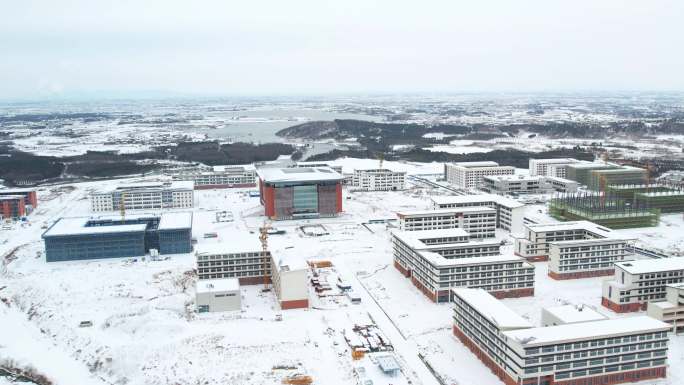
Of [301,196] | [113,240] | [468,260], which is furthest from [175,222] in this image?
[468,260]

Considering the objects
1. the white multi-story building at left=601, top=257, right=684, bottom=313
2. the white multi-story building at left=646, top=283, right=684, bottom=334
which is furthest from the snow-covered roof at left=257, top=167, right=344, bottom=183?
the white multi-story building at left=646, top=283, right=684, bottom=334

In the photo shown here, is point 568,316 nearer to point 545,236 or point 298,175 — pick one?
point 545,236

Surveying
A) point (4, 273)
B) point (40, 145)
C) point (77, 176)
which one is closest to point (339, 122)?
point (40, 145)

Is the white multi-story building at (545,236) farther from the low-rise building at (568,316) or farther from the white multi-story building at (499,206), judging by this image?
the low-rise building at (568,316)

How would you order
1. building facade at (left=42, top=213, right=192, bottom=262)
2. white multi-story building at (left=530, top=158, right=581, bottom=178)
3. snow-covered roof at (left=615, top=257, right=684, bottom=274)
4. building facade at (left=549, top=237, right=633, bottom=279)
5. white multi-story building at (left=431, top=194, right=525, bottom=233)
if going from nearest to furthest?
snow-covered roof at (left=615, top=257, right=684, bottom=274), building facade at (left=549, top=237, right=633, bottom=279), building facade at (left=42, top=213, right=192, bottom=262), white multi-story building at (left=431, top=194, right=525, bottom=233), white multi-story building at (left=530, top=158, right=581, bottom=178)

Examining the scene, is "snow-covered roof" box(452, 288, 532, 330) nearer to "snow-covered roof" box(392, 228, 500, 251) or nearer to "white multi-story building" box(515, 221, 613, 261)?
"snow-covered roof" box(392, 228, 500, 251)
